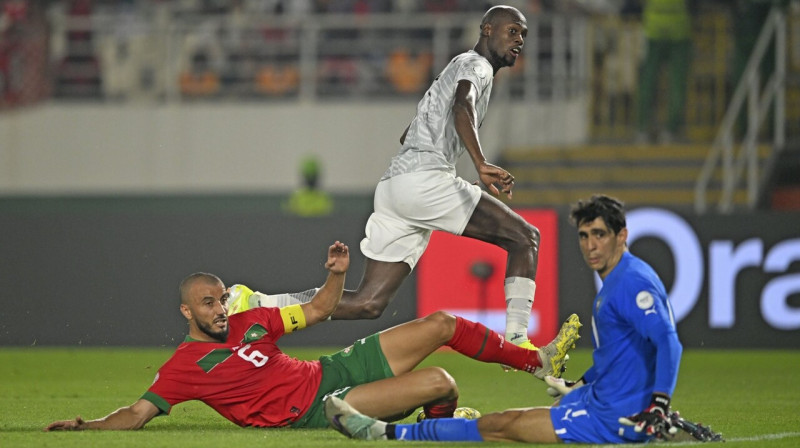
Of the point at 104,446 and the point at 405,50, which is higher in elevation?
the point at 405,50

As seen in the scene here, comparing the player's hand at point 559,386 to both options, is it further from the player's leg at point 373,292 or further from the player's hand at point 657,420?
the player's leg at point 373,292

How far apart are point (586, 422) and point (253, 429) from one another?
1953 millimetres

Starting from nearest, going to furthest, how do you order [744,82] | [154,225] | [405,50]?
[154,225], [744,82], [405,50]

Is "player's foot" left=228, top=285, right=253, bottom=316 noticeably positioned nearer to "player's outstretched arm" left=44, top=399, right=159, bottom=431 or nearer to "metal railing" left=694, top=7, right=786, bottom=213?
"player's outstretched arm" left=44, top=399, right=159, bottom=431

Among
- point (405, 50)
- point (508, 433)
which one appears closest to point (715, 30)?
point (405, 50)

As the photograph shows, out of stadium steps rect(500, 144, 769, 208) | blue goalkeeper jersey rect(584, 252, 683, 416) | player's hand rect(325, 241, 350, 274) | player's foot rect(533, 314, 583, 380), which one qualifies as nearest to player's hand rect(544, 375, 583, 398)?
blue goalkeeper jersey rect(584, 252, 683, 416)

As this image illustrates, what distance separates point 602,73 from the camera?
58.6 feet

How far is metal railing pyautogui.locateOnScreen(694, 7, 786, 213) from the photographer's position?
15297mm

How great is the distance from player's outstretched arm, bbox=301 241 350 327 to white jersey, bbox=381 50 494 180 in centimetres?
127

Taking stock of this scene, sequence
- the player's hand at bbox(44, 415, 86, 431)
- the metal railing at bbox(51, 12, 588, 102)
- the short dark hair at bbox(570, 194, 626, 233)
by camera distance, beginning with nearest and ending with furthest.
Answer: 1. the short dark hair at bbox(570, 194, 626, 233)
2. the player's hand at bbox(44, 415, 86, 431)
3. the metal railing at bbox(51, 12, 588, 102)

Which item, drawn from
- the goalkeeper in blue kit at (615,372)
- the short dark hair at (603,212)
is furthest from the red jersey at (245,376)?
the short dark hair at (603,212)

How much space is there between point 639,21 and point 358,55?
365cm

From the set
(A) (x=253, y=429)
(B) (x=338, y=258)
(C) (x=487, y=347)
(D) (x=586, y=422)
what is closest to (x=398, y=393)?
(C) (x=487, y=347)

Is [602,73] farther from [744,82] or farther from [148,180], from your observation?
[148,180]
